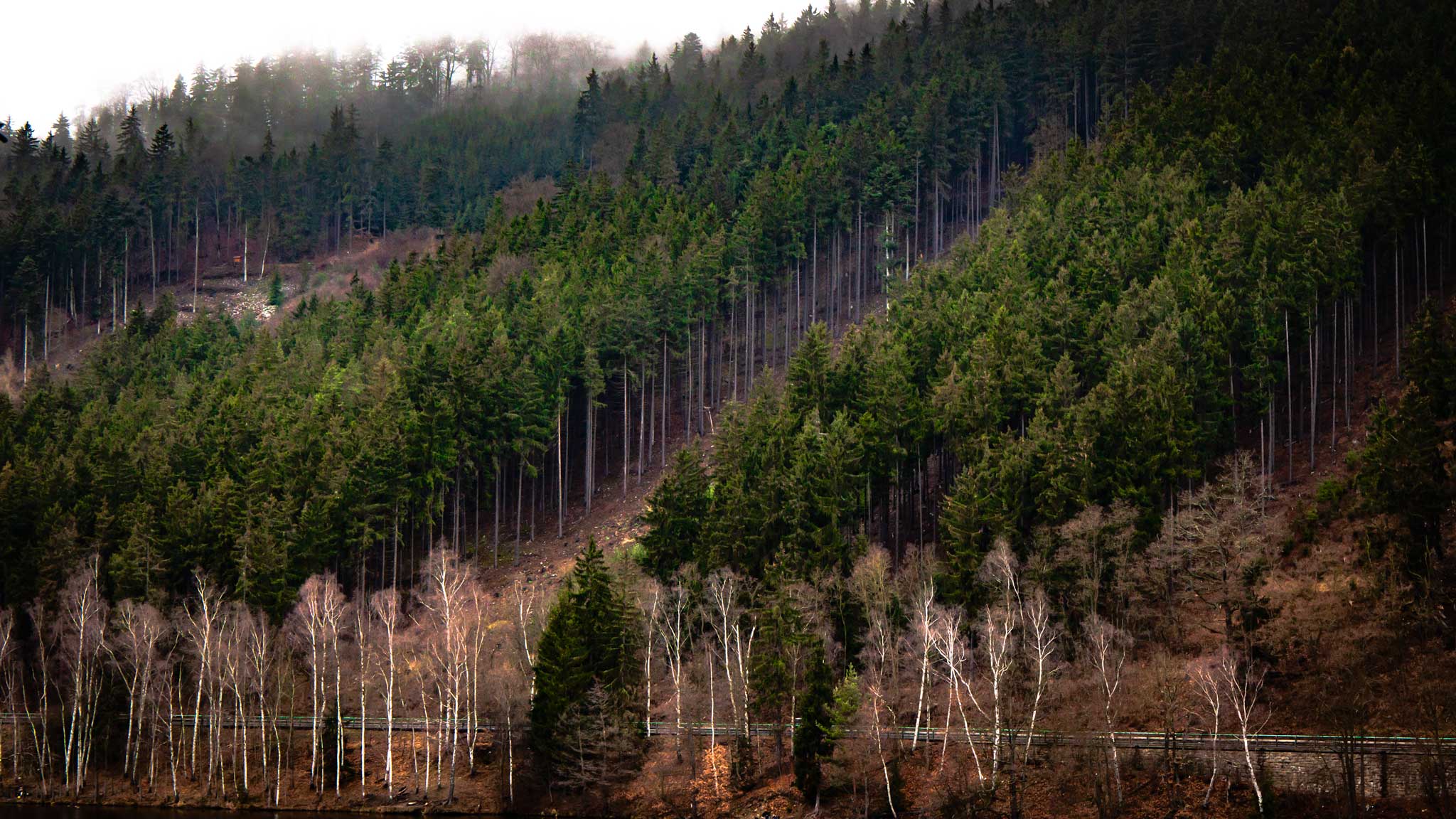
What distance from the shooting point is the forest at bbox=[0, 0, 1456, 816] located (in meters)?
52.5

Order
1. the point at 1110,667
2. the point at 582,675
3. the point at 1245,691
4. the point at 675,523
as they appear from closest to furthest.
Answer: the point at 1245,691
the point at 1110,667
the point at 582,675
the point at 675,523

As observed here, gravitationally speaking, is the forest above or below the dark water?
above

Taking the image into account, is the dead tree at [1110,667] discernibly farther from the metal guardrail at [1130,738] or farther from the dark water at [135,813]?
the dark water at [135,813]

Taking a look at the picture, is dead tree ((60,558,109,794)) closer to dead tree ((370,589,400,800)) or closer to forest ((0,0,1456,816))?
forest ((0,0,1456,816))

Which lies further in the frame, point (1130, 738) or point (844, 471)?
point (844, 471)

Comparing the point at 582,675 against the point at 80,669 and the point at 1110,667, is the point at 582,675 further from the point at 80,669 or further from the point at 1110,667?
the point at 80,669

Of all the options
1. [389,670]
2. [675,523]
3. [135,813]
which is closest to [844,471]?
[675,523]

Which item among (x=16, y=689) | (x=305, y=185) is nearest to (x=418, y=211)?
(x=305, y=185)

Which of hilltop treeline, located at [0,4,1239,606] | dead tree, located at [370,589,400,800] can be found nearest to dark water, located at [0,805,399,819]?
dead tree, located at [370,589,400,800]

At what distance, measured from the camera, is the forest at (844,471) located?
52.5 metres

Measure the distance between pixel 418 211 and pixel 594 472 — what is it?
83.8 m

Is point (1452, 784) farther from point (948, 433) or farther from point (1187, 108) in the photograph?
point (1187, 108)

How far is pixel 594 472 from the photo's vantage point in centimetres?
9344

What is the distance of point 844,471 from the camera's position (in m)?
67.6
